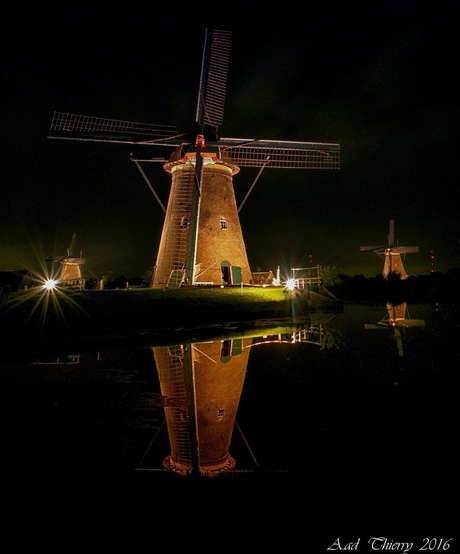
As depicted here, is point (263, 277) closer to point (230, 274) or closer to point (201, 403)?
→ point (230, 274)

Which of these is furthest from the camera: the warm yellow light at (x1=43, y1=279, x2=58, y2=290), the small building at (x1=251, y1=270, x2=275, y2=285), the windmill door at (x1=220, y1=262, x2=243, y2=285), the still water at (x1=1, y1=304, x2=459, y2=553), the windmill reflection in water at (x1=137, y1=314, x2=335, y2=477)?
the small building at (x1=251, y1=270, x2=275, y2=285)

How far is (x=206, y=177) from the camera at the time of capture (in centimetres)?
2142

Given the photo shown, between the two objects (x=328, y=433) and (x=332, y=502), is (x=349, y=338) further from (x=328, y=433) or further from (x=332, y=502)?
(x=332, y=502)

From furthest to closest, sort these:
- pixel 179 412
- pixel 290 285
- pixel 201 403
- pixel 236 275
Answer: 1. pixel 290 285
2. pixel 236 275
3. pixel 201 403
4. pixel 179 412

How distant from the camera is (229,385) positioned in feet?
21.5

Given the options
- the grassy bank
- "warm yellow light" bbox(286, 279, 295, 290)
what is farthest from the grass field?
"warm yellow light" bbox(286, 279, 295, 290)

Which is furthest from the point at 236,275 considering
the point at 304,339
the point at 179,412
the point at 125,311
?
the point at 179,412

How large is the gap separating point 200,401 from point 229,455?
6.34ft

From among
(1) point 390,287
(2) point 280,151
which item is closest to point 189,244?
(2) point 280,151

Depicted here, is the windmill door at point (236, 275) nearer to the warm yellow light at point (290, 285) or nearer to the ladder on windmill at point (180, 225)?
the ladder on windmill at point (180, 225)

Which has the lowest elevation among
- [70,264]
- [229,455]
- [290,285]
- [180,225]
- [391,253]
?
[229,455]

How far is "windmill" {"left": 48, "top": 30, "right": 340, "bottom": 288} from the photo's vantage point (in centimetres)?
1955

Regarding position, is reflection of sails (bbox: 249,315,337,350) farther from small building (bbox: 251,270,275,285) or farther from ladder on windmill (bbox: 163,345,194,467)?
small building (bbox: 251,270,275,285)

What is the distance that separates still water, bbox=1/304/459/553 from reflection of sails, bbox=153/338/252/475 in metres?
0.03
